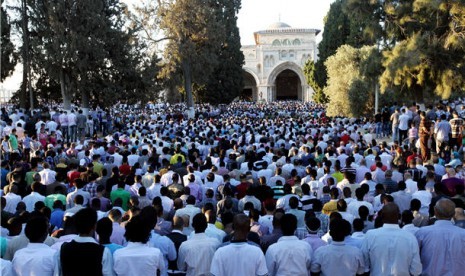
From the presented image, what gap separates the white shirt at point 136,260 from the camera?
15.0 ft

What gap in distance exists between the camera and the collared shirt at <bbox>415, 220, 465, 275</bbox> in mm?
4961

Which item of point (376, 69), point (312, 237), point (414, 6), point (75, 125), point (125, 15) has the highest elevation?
point (125, 15)

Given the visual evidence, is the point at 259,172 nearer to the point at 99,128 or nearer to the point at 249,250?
the point at 249,250

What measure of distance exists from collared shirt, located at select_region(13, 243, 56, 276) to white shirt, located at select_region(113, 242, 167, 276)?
54cm

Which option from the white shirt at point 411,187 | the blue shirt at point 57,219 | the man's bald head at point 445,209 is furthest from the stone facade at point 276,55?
the man's bald head at point 445,209

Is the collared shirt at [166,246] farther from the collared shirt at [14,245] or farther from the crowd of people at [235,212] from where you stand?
the collared shirt at [14,245]

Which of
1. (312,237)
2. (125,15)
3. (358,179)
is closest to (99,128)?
(125,15)

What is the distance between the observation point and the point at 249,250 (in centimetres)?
468

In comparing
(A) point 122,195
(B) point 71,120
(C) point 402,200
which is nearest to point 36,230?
(A) point 122,195

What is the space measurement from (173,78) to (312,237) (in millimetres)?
28676

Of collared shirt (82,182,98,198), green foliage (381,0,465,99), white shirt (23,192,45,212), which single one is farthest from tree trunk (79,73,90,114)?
white shirt (23,192,45,212)

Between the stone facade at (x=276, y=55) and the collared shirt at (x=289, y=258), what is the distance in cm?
5893

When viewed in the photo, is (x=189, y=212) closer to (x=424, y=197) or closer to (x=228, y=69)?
(x=424, y=197)

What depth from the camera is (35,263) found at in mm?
4516
